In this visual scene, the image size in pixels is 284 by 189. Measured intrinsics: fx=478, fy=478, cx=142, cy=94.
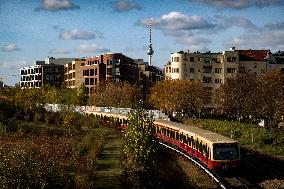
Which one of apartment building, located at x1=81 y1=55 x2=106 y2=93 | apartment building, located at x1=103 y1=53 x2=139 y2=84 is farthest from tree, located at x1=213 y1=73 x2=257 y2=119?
apartment building, located at x1=81 y1=55 x2=106 y2=93

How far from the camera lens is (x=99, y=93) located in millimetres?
109250

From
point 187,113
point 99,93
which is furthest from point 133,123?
point 99,93

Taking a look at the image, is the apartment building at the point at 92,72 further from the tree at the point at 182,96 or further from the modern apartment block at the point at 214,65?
the tree at the point at 182,96

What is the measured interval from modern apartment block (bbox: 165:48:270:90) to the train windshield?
75.8 metres

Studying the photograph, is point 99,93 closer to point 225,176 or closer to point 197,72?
point 197,72

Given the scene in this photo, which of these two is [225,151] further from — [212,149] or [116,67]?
[116,67]

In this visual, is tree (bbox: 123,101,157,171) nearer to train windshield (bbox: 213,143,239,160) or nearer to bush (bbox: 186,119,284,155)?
train windshield (bbox: 213,143,239,160)

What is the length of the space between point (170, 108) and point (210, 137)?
185 ft

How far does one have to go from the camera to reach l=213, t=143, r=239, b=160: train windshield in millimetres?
35406

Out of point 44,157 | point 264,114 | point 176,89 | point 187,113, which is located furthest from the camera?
point 187,113

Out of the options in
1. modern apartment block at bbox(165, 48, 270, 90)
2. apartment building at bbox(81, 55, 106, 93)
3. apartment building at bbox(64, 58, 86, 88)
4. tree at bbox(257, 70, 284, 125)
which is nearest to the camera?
tree at bbox(257, 70, 284, 125)

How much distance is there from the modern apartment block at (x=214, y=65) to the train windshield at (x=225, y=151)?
7578 centimetres

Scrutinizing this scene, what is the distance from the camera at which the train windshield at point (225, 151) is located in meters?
35.4

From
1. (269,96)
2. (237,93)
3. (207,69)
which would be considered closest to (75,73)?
(207,69)
